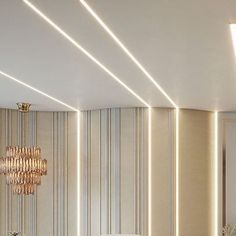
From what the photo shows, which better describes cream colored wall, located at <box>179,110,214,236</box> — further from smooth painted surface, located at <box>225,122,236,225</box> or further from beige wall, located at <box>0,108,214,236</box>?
smooth painted surface, located at <box>225,122,236,225</box>

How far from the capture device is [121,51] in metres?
3.75

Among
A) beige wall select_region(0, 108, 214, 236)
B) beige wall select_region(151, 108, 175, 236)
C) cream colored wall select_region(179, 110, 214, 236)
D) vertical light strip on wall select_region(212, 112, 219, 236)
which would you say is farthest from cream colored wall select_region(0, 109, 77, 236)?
vertical light strip on wall select_region(212, 112, 219, 236)

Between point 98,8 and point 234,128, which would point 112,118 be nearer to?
point 234,128

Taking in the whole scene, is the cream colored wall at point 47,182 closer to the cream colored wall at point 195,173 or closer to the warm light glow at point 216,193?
the cream colored wall at point 195,173

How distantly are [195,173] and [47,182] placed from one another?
7.20 feet

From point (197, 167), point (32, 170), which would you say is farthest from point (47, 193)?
point (197, 167)

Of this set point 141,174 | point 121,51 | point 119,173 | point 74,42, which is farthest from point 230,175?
point 74,42

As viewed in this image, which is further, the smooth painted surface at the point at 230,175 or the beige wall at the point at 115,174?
the smooth painted surface at the point at 230,175

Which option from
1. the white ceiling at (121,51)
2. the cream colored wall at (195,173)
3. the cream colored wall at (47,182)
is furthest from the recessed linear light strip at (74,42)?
the cream colored wall at (47,182)

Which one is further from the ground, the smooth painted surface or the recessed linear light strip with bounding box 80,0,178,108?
the recessed linear light strip with bounding box 80,0,178,108

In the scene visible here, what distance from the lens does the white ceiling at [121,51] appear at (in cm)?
279

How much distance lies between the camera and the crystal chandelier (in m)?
5.95

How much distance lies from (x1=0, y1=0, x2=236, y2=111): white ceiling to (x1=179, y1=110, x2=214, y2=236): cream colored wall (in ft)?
3.53

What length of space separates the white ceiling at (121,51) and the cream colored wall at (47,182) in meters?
1.37
